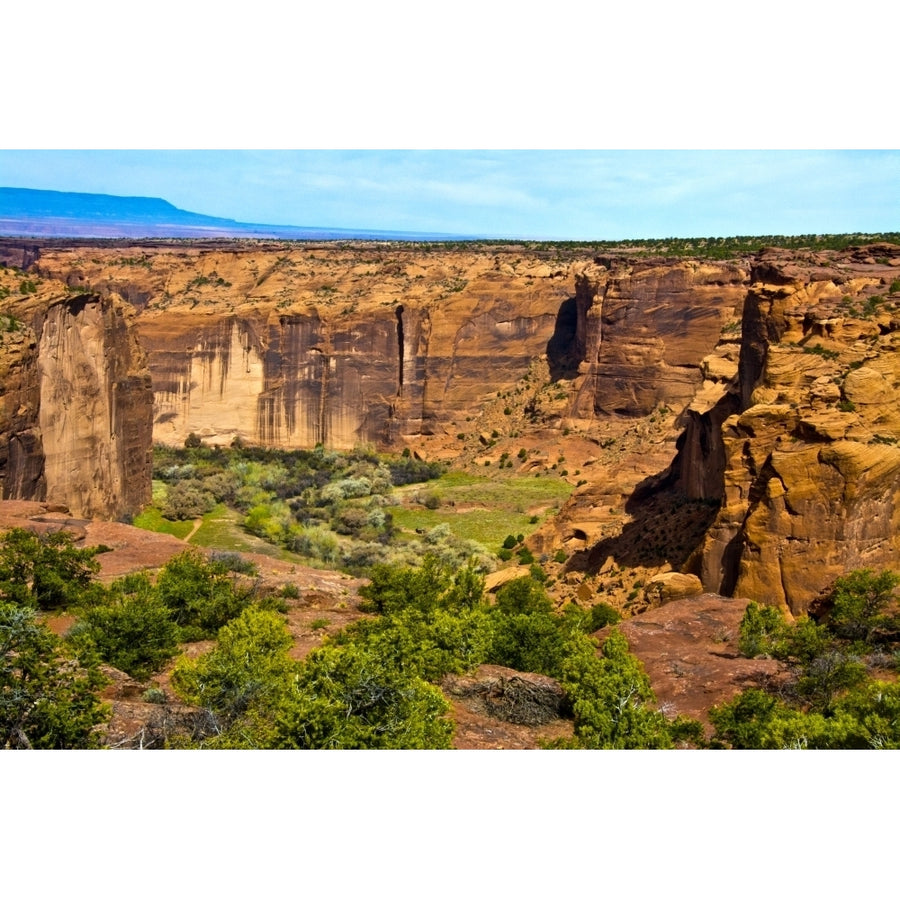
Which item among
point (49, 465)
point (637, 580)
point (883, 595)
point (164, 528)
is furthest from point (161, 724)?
point (164, 528)

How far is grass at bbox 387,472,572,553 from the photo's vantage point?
41219 millimetres

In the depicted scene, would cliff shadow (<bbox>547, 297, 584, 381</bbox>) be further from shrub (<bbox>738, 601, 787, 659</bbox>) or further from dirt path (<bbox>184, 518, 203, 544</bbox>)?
shrub (<bbox>738, 601, 787, 659</bbox>)

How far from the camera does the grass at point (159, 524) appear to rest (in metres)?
36.5

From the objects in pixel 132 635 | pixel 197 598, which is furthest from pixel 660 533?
pixel 132 635

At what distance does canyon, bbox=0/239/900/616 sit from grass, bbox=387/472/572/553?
2.22 meters

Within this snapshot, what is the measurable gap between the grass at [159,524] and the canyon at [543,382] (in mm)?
638

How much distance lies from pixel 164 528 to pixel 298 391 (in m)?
20.3

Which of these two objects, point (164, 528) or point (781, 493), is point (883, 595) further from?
point (164, 528)

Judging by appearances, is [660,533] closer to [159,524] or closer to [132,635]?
[132,635]

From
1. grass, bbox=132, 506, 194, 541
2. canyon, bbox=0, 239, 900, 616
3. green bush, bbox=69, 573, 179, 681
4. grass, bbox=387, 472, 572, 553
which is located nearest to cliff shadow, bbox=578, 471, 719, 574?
canyon, bbox=0, 239, 900, 616

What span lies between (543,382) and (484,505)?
1369 centimetres

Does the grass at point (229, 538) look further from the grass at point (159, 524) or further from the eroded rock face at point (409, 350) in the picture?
the eroded rock face at point (409, 350)

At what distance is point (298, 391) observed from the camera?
56.5m

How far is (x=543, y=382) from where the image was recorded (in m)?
57.1
